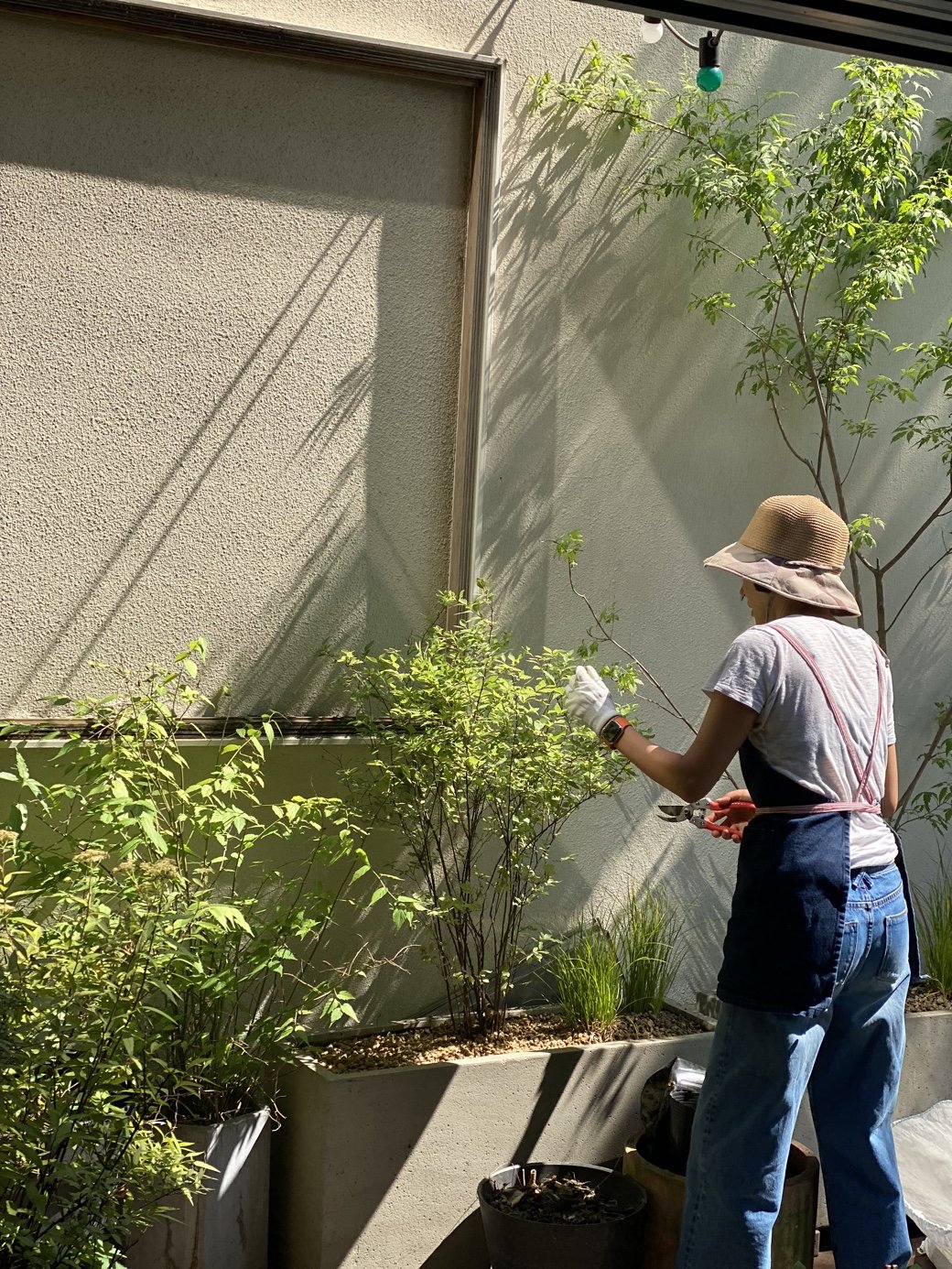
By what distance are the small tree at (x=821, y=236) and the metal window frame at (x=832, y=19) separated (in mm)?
2033

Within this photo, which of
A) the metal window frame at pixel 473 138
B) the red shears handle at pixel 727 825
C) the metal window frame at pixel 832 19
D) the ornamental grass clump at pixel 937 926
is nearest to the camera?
the metal window frame at pixel 832 19

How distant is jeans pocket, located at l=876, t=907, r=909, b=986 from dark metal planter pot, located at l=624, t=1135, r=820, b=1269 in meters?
0.65

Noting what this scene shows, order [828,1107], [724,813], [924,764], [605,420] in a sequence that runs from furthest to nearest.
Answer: [924,764], [605,420], [724,813], [828,1107]

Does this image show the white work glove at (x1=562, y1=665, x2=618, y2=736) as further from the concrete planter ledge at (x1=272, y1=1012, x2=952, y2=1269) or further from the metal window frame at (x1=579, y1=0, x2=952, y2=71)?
the metal window frame at (x1=579, y1=0, x2=952, y2=71)

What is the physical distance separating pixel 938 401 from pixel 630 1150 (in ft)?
9.36

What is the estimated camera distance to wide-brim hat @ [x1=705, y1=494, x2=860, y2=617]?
293 cm

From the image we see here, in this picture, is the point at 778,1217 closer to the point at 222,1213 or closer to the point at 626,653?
the point at 222,1213

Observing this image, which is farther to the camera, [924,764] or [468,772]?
[924,764]

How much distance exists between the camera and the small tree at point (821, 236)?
13.0 feet

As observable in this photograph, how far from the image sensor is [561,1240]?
10.0ft

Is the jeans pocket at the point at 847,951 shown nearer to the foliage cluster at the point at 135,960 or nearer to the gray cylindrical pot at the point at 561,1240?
the gray cylindrical pot at the point at 561,1240

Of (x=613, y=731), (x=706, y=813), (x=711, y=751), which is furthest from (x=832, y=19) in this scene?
(x=706, y=813)

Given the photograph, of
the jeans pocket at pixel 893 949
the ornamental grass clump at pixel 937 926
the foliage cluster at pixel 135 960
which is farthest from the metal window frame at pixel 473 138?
the ornamental grass clump at pixel 937 926

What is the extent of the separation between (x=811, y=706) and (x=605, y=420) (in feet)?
5.47
